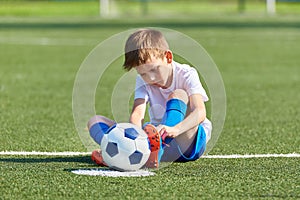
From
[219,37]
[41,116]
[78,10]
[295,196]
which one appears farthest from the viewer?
[78,10]

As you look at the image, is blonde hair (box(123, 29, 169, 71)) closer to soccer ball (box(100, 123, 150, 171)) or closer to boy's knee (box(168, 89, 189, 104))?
boy's knee (box(168, 89, 189, 104))

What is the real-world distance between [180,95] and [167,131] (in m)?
0.34

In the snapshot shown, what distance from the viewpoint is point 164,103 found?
5246mm

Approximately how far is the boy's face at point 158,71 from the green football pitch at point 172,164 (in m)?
0.54

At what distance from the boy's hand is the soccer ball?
0.37 feet

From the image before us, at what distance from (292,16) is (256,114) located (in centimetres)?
2036

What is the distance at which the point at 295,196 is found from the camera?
4176 mm

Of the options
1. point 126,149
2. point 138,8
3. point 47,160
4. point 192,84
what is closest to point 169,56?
point 192,84

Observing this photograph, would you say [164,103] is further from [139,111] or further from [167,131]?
[167,131]

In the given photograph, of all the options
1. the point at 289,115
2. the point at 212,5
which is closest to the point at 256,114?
the point at 289,115

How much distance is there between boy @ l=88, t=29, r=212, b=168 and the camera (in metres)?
4.92

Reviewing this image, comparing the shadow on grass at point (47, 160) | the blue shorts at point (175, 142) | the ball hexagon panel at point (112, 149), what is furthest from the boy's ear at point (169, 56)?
the shadow on grass at point (47, 160)

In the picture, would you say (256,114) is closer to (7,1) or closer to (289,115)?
(289,115)

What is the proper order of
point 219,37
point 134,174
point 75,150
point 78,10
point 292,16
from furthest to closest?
point 78,10, point 292,16, point 219,37, point 75,150, point 134,174
